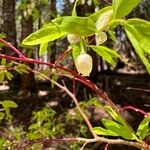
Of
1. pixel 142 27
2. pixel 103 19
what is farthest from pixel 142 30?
pixel 103 19

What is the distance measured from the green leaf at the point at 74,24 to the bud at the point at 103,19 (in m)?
0.04

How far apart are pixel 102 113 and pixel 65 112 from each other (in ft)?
2.18

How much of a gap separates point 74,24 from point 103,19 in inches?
3.1

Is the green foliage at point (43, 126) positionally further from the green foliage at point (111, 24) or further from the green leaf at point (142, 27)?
the green leaf at point (142, 27)

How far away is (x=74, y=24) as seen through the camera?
0.78 metres

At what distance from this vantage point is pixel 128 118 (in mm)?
7613

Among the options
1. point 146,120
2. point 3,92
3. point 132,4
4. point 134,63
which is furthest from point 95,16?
point 134,63

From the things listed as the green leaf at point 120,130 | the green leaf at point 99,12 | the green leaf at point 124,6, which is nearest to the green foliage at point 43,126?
the green leaf at point 120,130

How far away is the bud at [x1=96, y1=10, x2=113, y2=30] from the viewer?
84 centimetres

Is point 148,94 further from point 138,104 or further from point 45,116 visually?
point 45,116

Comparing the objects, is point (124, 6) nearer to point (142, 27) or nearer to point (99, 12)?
point (142, 27)

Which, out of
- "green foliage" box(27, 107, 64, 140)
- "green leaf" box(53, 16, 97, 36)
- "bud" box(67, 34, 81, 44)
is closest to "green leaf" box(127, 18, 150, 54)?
"green leaf" box(53, 16, 97, 36)

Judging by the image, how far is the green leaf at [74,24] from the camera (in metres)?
0.78

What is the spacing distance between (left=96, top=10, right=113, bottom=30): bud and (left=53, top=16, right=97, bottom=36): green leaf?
0.13 feet
